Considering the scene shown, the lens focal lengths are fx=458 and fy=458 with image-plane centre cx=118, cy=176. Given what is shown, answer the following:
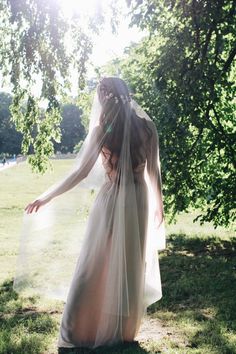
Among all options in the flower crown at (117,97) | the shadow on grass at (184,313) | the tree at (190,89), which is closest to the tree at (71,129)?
the tree at (190,89)

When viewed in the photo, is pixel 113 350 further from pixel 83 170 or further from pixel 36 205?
pixel 83 170

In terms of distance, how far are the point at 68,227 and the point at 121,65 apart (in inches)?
227

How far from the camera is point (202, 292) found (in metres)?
6.23

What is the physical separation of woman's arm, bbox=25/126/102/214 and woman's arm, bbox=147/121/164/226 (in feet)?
1.70

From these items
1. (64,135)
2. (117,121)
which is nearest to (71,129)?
(64,135)

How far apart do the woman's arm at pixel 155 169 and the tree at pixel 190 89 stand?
1876mm

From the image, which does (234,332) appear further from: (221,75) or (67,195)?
(221,75)

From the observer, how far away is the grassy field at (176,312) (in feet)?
13.9

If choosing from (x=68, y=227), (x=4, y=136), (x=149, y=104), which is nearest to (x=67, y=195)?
(x=68, y=227)

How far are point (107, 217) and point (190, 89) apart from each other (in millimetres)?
2557

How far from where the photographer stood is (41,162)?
28.3 feet

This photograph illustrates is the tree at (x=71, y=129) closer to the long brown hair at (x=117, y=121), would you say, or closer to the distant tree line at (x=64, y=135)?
the distant tree line at (x=64, y=135)

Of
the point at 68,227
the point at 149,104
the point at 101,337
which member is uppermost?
the point at 149,104

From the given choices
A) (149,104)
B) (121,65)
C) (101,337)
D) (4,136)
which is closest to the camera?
(101,337)
